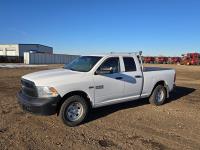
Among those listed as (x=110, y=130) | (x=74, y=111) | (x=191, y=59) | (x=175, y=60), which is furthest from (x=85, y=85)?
(x=175, y=60)

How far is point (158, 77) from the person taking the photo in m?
9.97

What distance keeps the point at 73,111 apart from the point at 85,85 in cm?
77

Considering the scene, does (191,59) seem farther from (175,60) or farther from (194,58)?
(175,60)

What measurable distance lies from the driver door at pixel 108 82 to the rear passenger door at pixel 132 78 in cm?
24

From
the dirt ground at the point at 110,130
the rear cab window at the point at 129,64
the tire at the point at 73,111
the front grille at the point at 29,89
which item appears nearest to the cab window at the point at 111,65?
the rear cab window at the point at 129,64

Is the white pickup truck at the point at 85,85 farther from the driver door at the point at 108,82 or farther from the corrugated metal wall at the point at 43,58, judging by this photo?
the corrugated metal wall at the point at 43,58

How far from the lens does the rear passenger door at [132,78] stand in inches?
340

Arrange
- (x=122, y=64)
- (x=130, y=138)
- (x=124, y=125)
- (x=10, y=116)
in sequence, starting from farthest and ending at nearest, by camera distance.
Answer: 1. (x=122, y=64)
2. (x=10, y=116)
3. (x=124, y=125)
4. (x=130, y=138)

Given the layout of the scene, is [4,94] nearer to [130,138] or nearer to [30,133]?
[30,133]

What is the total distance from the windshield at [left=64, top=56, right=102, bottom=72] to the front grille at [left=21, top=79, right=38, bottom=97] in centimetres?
153

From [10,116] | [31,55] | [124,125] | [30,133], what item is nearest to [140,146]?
[124,125]

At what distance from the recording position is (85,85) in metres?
7.43

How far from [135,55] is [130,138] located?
3.68 metres

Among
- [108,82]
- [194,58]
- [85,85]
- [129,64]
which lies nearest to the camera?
[85,85]
